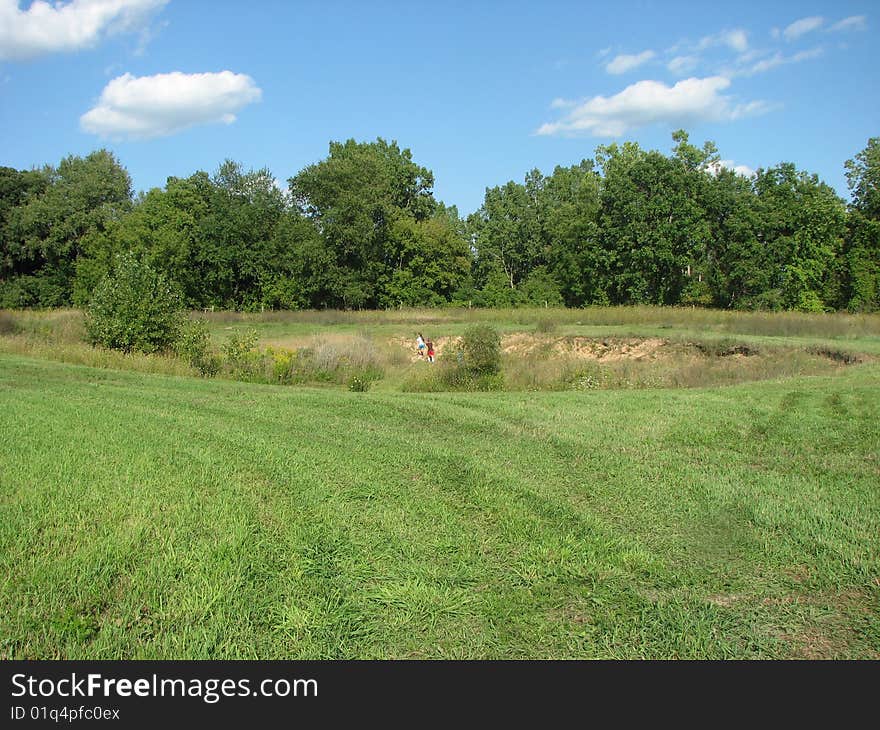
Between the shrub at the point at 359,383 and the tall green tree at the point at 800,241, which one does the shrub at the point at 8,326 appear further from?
the tall green tree at the point at 800,241

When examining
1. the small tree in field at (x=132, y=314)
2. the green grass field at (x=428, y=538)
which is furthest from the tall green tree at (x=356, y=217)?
the green grass field at (x=428, y=538)

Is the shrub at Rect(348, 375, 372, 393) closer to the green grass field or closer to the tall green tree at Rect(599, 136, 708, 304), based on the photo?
the green grass field

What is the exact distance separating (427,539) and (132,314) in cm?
1790

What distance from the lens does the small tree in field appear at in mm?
20312

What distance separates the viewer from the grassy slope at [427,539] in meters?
3.79

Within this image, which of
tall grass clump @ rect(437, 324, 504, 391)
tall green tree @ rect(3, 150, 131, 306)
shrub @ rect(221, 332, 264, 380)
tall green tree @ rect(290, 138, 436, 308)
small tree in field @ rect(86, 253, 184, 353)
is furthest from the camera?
tall green tree @ rect(3, 150, 131, 306)

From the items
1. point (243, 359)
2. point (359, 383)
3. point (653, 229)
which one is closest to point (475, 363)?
point (359, 383)

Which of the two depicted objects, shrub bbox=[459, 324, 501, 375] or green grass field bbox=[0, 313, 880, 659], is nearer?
green grass field bbox=[0, 313, 880, 659]

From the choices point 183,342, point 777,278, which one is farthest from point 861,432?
point 777,278

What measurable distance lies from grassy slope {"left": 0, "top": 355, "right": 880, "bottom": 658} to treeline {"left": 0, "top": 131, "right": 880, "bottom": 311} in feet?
155

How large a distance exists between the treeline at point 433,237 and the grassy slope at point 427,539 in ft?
155

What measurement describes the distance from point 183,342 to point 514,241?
5384 cm

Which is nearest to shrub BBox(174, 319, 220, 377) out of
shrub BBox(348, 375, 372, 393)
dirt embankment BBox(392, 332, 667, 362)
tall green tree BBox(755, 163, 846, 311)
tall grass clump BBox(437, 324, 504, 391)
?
shrub BBox(348, 375, 372, 393)

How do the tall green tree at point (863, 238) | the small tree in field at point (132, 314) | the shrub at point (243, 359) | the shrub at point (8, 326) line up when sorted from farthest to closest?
1. the tall green tree at point (863, 238)
2. the shrub at point (8, 326)
3. the small tree in field at point (132, 314)
4. the shrub at point (243, 359)
